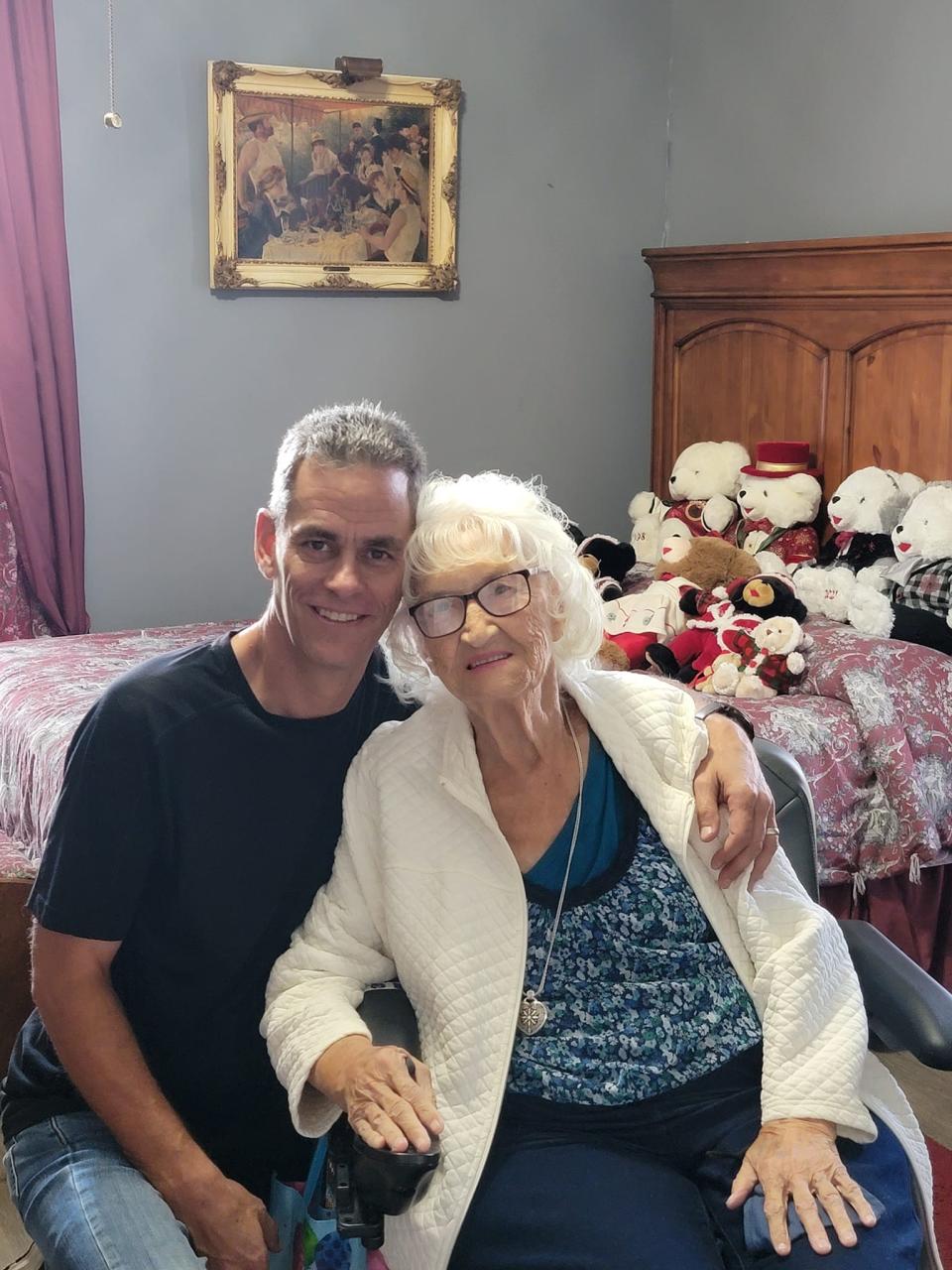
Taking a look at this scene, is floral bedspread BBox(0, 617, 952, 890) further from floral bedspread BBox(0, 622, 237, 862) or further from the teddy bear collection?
the teddy bear collection

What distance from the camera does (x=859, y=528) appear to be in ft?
11.5

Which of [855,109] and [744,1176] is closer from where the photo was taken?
[744,1176]

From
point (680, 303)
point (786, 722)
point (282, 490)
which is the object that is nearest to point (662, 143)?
point (680, 303)

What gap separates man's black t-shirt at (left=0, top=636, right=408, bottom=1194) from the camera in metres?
1.46

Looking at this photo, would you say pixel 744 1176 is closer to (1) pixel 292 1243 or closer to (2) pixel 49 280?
(1) pixel 292 1243

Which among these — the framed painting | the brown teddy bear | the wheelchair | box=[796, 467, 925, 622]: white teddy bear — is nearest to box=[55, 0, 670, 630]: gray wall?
the framed painting

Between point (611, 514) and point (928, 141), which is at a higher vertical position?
point (928, 141)

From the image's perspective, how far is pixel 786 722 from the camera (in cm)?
280

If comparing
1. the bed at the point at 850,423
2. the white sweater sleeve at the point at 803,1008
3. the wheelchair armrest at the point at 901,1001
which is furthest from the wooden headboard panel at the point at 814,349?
the white sweater sleeve at the point at 803,1008

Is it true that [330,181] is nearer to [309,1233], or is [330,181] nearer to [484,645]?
[484,645]

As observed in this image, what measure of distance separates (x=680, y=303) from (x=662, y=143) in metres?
0.61

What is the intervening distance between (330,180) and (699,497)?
145 centimetres

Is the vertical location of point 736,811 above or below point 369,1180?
above

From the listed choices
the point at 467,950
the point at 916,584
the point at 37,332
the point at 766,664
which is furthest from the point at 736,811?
the point at 37,332
